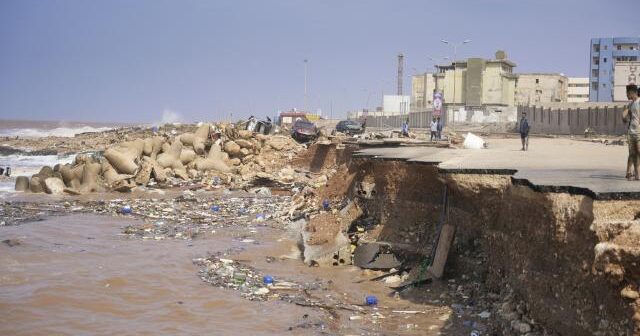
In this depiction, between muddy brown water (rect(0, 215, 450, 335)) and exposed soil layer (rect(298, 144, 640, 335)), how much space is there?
3.11 ft

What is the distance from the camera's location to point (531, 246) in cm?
643

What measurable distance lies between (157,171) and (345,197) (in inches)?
406

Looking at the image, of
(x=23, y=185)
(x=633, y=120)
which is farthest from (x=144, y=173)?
(x=633, y=120)

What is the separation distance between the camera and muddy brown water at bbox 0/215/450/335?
7469 millimetres

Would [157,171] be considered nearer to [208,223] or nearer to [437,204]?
[208,223]

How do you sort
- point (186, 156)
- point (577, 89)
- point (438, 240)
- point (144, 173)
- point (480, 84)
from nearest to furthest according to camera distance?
point (438, 240)
point (144, 173)
point (186, 156)
point (480, 84)
point (577, 89)

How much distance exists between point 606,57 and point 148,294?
6614 centimetres

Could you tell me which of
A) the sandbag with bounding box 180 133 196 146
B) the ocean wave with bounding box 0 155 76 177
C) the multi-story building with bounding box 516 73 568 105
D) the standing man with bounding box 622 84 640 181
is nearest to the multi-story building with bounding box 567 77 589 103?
the multi-story building with bounding box 516 73 568 105

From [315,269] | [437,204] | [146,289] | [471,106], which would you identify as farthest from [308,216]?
[471,106]

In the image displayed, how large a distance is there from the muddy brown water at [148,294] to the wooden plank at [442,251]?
2.24 ft

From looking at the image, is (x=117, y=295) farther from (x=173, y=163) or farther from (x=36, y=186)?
(x=173, y=163)

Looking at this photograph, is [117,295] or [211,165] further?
[211,165]

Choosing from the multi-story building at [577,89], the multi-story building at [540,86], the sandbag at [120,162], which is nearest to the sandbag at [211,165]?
the sandbag at [120,162]

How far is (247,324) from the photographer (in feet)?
25.2
